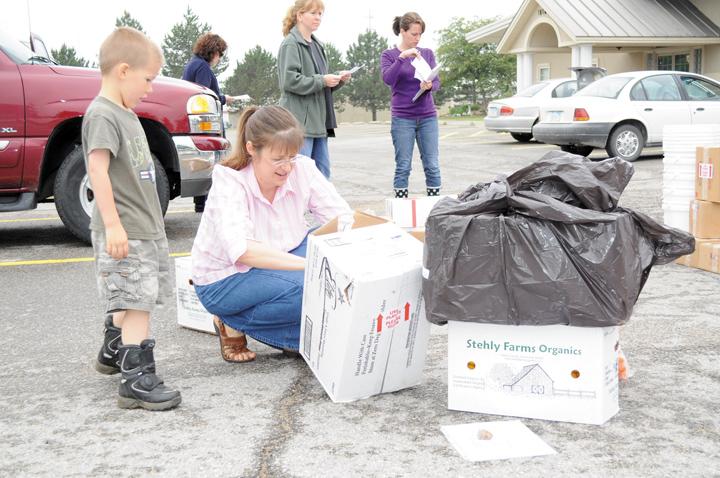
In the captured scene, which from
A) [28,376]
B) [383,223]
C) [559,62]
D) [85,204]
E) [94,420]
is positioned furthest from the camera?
[559,62]

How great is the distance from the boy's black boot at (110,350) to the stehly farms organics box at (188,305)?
77 cm

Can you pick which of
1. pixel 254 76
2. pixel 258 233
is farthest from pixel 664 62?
pixel 254 76

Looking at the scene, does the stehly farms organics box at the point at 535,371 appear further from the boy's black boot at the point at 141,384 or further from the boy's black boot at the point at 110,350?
the boy's black boot at the point at 110,350

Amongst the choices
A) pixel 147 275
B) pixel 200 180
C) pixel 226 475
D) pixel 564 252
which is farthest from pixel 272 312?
pixel 200 180

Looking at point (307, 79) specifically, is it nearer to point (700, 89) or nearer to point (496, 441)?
point (496, 441)

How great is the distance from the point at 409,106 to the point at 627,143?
24.7ft

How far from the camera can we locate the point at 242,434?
3.09m

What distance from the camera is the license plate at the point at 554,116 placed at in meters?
14.4

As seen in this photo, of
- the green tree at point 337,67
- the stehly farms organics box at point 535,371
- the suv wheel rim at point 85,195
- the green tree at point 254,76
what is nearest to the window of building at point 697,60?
the suv wheel rim at point 85,195

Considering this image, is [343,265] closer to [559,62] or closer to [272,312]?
[272,312]

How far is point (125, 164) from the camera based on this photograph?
11.1 ft

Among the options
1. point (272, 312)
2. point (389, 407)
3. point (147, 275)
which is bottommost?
point (389, 407)

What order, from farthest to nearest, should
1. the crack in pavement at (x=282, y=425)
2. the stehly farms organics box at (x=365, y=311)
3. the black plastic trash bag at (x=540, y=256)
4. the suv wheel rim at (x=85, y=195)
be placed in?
the suv wheel rim at (x=85, y=195)
the stehly farms organics box at (x=365, y=311)
the black plastic trash bag at (x=540, y=256)
the crack in pavement at (x=282, y=425)

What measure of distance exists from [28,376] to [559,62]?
2975 cm
